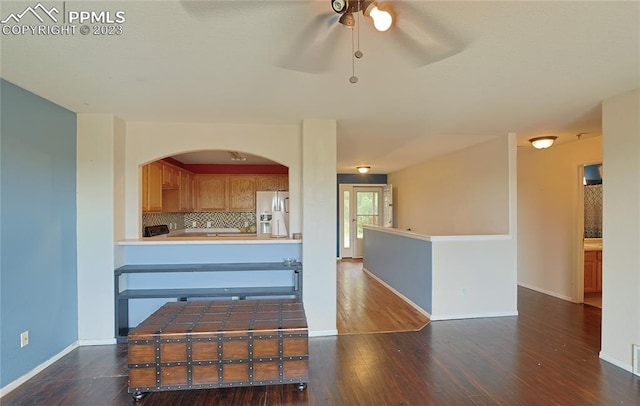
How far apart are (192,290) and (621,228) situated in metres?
4.17

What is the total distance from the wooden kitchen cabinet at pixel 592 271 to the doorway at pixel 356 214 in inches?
189

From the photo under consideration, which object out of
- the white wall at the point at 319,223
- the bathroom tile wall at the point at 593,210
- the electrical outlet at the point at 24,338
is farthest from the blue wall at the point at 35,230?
the bathroom tile wall at the point at 593,210

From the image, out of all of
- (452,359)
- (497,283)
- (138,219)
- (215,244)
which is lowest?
(452,359)

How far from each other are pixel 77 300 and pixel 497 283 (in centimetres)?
485

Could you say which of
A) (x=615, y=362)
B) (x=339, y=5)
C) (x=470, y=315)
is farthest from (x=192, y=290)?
(x=615, y=362)

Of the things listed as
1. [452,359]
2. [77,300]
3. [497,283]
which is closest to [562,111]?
[497,283]

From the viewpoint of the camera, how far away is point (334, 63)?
2180 millimetres

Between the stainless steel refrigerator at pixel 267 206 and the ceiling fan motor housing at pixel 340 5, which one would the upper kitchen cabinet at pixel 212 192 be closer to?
the stainless steel refrigerator at pixel 267 206

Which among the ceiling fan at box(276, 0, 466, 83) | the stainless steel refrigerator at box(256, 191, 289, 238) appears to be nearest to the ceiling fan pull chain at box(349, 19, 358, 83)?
the ceiling fan at box(276, 0, 466, 83)

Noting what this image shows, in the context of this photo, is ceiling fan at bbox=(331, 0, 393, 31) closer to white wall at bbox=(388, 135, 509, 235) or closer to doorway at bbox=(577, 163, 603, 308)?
white wall at bbox=(388, 135, 509, 235)

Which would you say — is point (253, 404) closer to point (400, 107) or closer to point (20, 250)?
point (20, 250)

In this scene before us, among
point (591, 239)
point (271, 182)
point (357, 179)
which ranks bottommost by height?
point (591, 239)

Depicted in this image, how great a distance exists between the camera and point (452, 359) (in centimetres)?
300

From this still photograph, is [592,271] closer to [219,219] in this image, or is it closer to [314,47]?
[314,47]
